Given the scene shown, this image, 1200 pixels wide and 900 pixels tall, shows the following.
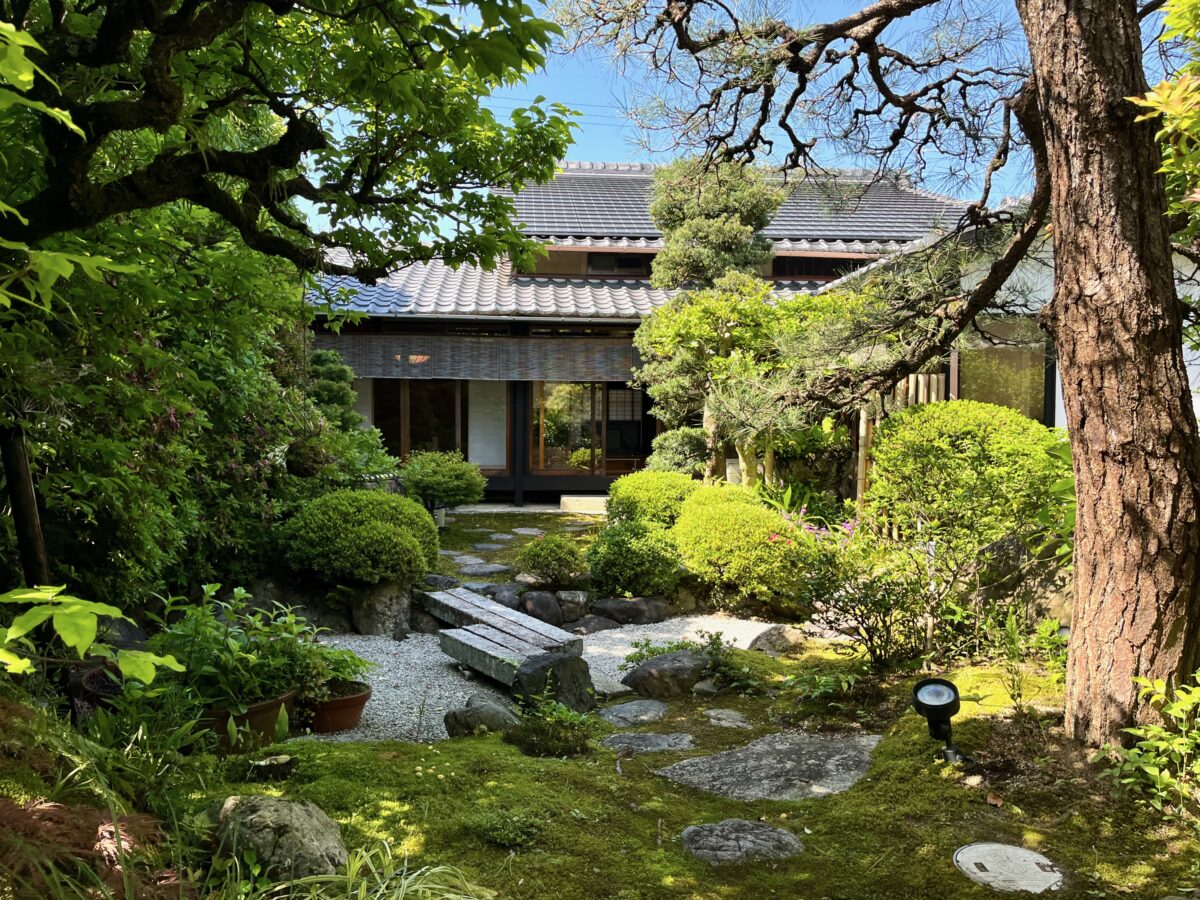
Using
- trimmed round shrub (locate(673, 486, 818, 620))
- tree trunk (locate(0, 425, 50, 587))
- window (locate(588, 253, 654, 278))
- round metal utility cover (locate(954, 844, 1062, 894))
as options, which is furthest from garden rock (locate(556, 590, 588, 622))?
window (locate(588, 253, 654, 278))

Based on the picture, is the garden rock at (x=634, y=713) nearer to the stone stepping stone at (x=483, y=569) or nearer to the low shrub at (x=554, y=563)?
the low shrub at (x=554, y=563)

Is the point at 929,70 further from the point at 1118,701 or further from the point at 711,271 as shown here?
the point at 711,271

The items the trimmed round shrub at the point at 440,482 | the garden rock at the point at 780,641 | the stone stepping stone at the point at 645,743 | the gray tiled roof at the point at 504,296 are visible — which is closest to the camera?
the stone stepping stone at the point at 645,743

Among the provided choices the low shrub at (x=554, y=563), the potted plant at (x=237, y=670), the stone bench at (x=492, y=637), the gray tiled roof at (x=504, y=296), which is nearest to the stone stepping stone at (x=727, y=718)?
the stone bench at (x=492, y=637)

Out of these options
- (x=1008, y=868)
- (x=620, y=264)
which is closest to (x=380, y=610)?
(x=1008, y=868)

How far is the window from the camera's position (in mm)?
17391

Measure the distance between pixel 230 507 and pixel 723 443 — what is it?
6152mm

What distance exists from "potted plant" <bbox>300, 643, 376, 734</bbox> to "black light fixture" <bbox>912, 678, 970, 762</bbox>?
2.79 m

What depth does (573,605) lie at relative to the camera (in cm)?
802

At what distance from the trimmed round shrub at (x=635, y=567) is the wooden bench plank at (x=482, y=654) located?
2.05 m

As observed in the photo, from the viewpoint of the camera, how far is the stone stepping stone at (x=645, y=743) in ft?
15.0

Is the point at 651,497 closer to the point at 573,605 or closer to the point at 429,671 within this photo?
the point at 573,605

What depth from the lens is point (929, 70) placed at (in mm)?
5641

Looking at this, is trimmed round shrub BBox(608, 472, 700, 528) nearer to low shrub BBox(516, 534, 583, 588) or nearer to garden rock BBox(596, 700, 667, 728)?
low shrub BBox(516, 534, 583, 588)
